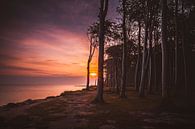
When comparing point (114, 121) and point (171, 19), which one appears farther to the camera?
point (171, 19)

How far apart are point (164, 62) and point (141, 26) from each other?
53.8 feet

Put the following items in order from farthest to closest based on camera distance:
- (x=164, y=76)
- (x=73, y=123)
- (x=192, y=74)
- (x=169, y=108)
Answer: (x=192, y=74)
(x=164, y=76)
(x=169, y=108)
(x=73, y=123)

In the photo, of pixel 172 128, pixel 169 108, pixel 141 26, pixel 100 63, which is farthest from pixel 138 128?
pixel 141 26

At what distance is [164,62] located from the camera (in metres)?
18.8

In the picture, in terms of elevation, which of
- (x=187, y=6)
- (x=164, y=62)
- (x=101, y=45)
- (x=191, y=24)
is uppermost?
(x=187, y=6)

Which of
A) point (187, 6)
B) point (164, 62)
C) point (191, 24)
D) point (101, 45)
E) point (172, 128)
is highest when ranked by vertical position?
point (187, 6)

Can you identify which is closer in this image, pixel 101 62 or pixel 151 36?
pixel 101 62

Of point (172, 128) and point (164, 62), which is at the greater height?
point (164, 62)

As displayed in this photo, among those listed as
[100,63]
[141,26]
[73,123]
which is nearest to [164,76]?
[100,63]

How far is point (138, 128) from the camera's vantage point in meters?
10.3

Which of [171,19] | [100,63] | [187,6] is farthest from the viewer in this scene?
[171,19]

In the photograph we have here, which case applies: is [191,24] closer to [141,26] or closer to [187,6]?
[187,6]

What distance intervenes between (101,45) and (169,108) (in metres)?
10.1

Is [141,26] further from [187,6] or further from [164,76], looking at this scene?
[164,76]
